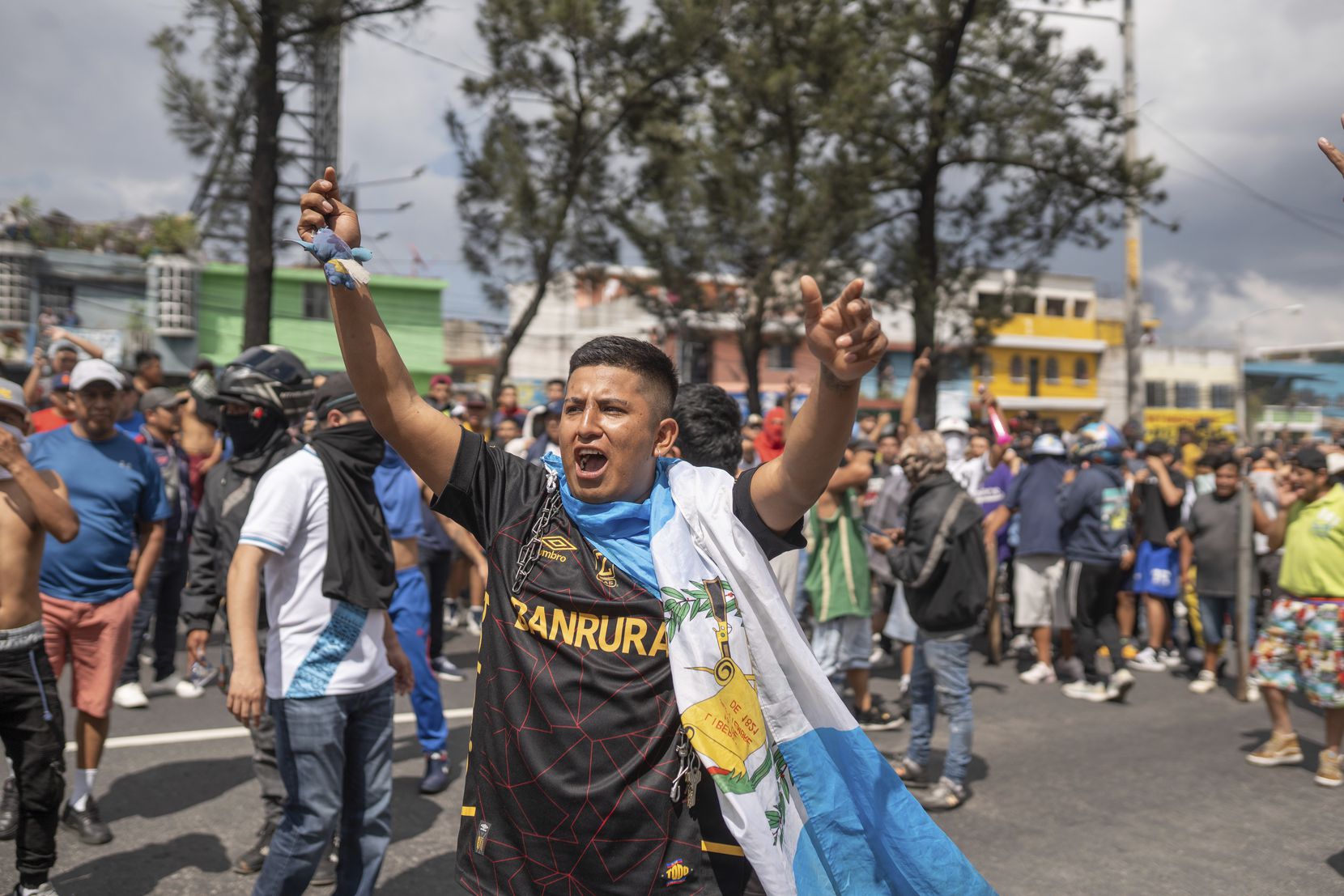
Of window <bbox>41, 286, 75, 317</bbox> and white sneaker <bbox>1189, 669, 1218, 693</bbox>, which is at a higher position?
window <bbox>41, 286, 75, 317</bbox>

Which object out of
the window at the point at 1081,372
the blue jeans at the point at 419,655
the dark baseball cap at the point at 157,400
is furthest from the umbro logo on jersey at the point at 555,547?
the window at the point at 1081,372

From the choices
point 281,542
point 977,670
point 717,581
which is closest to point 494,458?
point 717,581

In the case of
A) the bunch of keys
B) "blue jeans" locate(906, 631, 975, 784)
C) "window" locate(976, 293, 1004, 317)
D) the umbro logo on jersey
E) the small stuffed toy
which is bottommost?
"blue jeans" locate(906, 631, 975, 784)

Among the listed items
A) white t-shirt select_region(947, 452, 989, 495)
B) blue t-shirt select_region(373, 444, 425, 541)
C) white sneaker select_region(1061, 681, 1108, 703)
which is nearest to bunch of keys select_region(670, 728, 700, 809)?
blue t-shirt select_region(373, 444, 425, 541)

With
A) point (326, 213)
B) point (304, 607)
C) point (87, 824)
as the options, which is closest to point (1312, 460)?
point (304, 607)

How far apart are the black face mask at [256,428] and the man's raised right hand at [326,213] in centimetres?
242

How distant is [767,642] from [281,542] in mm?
2007

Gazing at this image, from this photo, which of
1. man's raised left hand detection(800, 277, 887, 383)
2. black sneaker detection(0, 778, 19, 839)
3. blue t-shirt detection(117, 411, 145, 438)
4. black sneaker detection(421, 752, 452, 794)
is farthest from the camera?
blue t-shirt detection(117, 411, 145, 438)

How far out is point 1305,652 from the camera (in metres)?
6.24

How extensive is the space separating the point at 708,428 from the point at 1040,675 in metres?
6.04

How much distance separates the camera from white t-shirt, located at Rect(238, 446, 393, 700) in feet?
11.6

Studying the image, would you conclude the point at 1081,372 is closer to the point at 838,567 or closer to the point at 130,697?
the point at 838,567

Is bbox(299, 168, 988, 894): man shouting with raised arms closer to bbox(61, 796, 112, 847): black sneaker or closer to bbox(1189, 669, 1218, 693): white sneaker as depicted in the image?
bbox(61, 796, 112, 847): black sneaker

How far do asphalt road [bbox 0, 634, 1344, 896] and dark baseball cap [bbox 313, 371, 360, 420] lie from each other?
205cm
